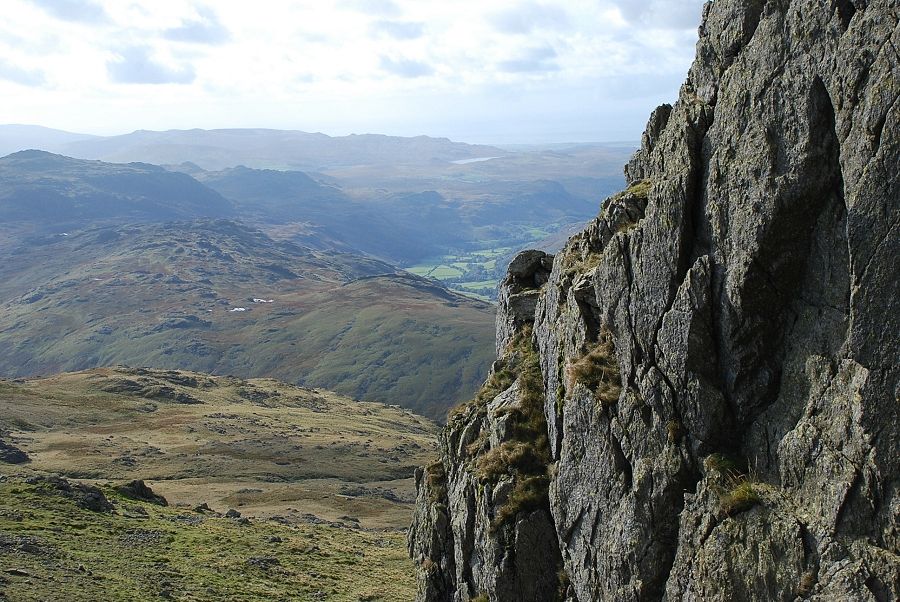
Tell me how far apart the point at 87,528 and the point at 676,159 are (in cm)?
5235

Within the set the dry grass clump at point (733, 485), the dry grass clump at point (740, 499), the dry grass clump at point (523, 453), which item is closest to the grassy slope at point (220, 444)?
the dry grass clump at point (523, 453)

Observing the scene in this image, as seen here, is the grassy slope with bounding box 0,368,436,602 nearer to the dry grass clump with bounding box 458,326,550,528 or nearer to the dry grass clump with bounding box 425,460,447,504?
the dry grass clump with bounding box 425,460,447,504

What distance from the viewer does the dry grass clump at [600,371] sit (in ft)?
85.0

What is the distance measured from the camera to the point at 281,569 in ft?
184

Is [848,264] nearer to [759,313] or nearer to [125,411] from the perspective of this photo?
[759,313]

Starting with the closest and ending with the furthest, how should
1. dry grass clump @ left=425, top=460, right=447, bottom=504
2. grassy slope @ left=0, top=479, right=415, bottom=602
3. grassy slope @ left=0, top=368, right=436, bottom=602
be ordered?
dry grass clump @ left=425, top=460, right=447, bottom=504 < grassy slope @ left=0, top=479, right=415, bottom=602 < grassy slope @ left=0, top=368, right=436, bottom=602

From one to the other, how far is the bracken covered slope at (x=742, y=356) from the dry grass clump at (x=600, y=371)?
79mm

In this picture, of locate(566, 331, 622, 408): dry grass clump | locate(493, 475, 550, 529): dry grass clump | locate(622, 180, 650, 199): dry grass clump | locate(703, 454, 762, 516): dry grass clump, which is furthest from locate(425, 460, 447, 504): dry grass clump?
locate(703, 454, 762, 516): dry grass clump

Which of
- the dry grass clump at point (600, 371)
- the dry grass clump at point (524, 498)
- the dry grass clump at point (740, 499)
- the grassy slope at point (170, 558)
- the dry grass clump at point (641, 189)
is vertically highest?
the dry grass clump at point (641, 189)

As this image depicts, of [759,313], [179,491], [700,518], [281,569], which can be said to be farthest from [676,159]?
[179,491]

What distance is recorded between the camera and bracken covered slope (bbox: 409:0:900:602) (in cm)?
1883

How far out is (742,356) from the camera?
22109 mm

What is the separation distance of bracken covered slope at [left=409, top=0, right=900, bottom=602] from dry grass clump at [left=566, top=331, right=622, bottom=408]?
3.1 inches

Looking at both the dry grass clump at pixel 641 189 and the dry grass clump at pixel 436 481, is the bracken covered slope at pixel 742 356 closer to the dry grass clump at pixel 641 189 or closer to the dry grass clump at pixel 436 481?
the dry grass clump at pixel 641 189
